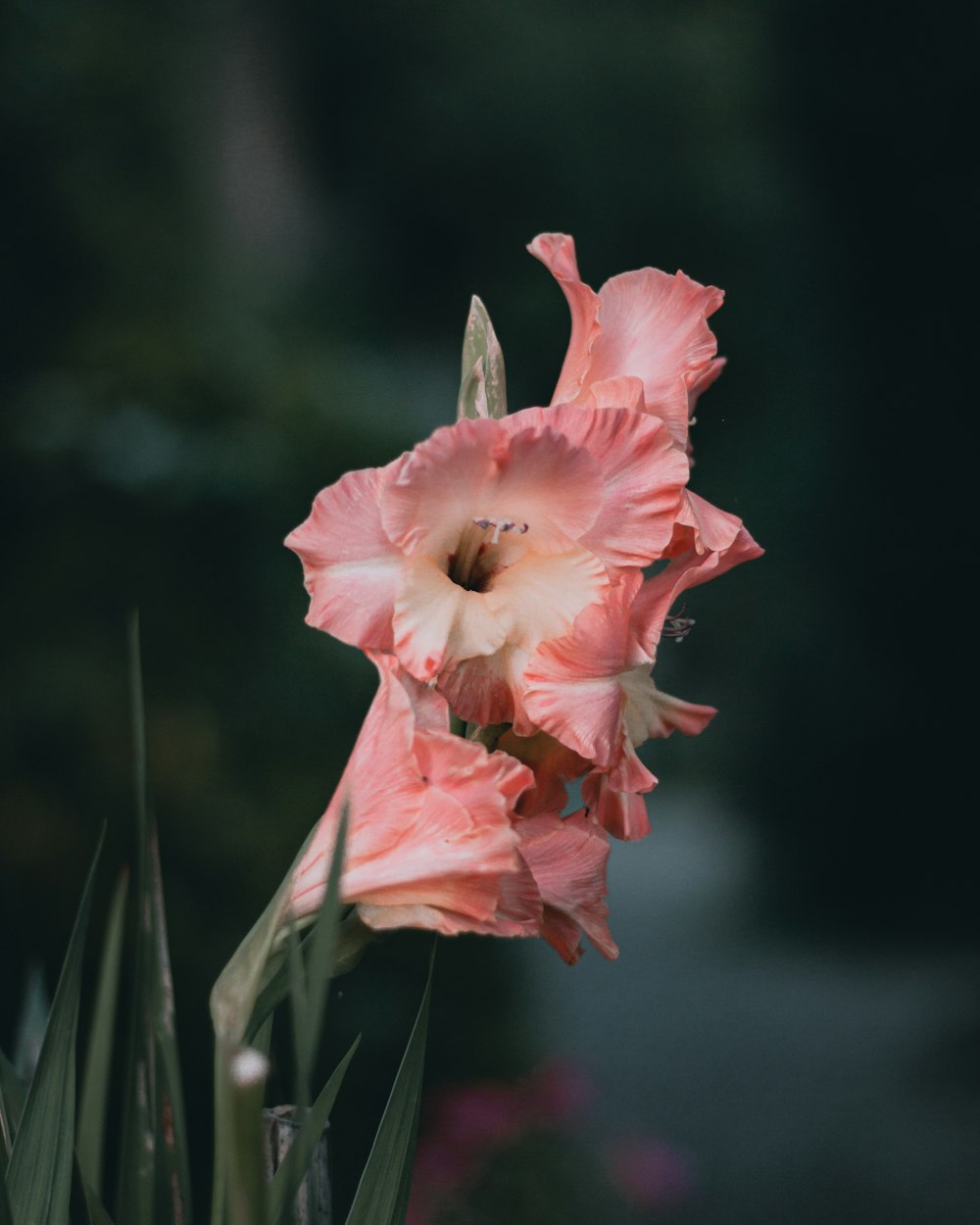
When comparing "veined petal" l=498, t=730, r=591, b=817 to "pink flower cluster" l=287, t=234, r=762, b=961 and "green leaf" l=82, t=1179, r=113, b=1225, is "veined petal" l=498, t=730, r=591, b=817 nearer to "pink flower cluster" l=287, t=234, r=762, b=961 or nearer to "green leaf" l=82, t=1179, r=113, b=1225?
"pink flower cluster" l=287, t=234, r=762, b=961

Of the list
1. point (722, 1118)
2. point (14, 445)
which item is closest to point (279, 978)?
point (14, 445)

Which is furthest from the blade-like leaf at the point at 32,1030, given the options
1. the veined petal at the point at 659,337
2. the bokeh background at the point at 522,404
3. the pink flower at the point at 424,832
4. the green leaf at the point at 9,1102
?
the bokeh background at the point at 522,404

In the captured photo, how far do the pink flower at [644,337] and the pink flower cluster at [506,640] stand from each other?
0.06 ft

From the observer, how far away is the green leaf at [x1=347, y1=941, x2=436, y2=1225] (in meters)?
0.35

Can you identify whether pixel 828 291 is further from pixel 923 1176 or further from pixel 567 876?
pixel 567 876

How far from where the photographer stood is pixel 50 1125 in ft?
1.11

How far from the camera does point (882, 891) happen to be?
1.55 meters

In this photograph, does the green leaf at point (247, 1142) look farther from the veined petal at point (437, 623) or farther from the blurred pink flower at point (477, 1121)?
the blurred pink flower at point (477, 1121)

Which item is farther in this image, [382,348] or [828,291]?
[828,291]

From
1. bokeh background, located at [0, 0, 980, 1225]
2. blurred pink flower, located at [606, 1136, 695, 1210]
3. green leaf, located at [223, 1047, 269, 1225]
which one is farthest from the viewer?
blurred pink flower, located at [606, 1136, 695, 1210]

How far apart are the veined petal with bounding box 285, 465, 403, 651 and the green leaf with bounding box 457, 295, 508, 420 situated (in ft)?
0.16

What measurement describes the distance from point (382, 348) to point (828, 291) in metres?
0.56

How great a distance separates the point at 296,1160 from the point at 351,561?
144 millimetres

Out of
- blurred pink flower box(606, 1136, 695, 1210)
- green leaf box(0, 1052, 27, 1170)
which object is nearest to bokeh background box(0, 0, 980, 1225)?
blurred pink flower box(606, 1136, 695, 1210)
